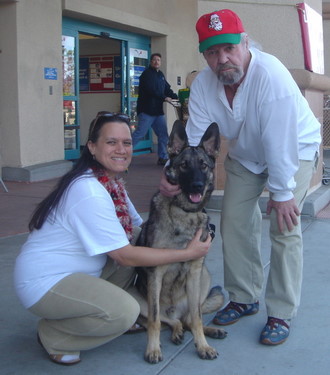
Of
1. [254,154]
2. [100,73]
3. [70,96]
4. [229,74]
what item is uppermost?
[100,73]

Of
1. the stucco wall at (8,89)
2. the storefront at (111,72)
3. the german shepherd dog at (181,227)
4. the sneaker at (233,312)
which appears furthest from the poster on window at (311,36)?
the storefront at (111,72)

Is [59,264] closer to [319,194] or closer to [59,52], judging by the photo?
[319,194]

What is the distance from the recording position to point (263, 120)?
3.25 metres

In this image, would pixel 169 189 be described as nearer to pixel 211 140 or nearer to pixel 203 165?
pixel 203 165

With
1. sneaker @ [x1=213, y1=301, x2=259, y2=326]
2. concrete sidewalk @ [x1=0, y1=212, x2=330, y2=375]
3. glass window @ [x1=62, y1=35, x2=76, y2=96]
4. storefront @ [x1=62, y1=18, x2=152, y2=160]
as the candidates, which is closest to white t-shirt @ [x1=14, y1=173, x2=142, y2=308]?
concrete sidewalk @ [x1=0, y1=212, x2=330, y2=375]

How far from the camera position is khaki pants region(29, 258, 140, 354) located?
2.94 m

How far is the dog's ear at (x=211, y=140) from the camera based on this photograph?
10.8ft

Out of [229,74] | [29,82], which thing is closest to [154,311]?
[229,74]

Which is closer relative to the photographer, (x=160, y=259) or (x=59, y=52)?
(x=160, y=259)

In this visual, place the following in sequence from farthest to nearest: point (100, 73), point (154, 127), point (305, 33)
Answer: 1. point (100, 73)
2. point (154, 127)
3. point (305, 33)

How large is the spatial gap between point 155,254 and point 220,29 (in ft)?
4.27

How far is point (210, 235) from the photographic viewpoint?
131 inches

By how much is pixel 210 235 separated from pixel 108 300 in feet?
2.43

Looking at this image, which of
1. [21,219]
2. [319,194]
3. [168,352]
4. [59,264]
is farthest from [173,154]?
[319,194]
